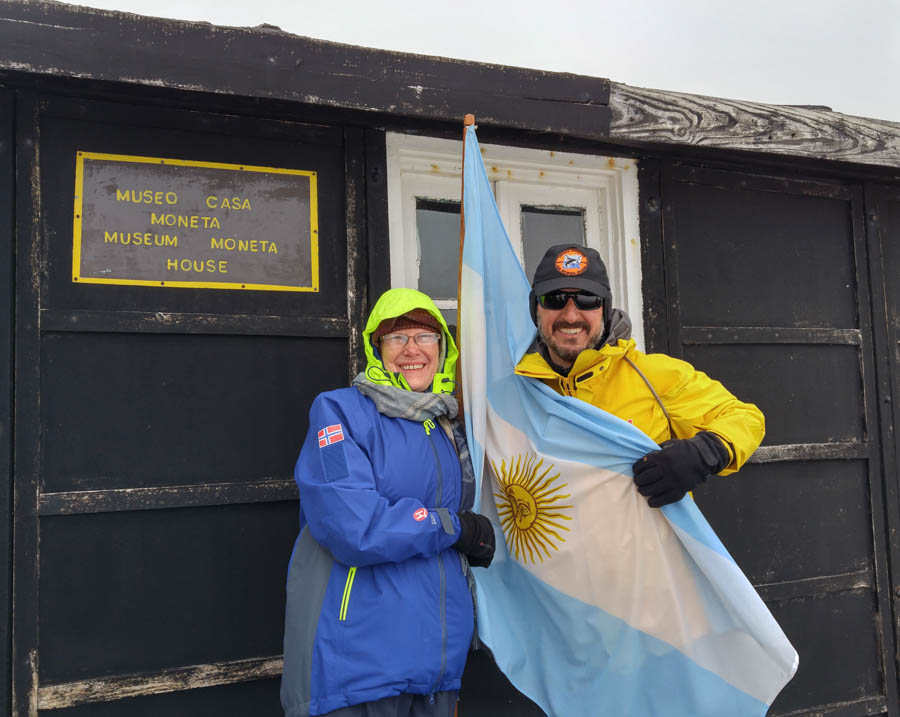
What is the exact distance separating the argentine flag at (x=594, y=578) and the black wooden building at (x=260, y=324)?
1.76 ft

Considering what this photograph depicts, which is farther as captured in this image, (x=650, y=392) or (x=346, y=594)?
(x=650, y=392)

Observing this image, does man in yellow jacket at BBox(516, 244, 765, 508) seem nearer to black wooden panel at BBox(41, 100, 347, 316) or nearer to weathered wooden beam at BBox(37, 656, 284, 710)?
black wooden panel at BBox(41, 100, 347, 316)

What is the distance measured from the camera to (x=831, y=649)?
3.33m

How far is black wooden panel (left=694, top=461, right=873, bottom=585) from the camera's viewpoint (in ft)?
10.6

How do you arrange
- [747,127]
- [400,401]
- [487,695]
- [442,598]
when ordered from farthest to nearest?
1. [747,127]
2. [487,695]
3. [400,401]
4. [442,598]

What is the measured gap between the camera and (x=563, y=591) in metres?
2.25

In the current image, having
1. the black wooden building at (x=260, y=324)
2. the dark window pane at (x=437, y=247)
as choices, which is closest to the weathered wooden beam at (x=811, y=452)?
the black wooden building at (x=260, y=324)

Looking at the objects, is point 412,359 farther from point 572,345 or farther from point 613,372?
point 613,372

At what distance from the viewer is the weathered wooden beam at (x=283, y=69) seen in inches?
85.1

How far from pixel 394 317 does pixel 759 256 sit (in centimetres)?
204

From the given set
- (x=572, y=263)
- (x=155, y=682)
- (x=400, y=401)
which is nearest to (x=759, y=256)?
(x=572, y=263)

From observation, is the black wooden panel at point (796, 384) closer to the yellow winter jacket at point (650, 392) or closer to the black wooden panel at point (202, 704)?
the yellow winter jacket at point (650, 392)

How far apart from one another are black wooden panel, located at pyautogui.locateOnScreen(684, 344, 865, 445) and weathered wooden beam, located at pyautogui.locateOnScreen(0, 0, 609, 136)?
4.11 feet

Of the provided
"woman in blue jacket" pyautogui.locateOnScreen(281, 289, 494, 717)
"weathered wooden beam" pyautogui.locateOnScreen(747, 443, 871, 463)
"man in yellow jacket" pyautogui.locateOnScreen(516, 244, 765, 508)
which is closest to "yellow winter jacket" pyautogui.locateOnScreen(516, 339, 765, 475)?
"man in yellow jacket" pyautogui.locateOnScreen(516, 244, 765, 508)
